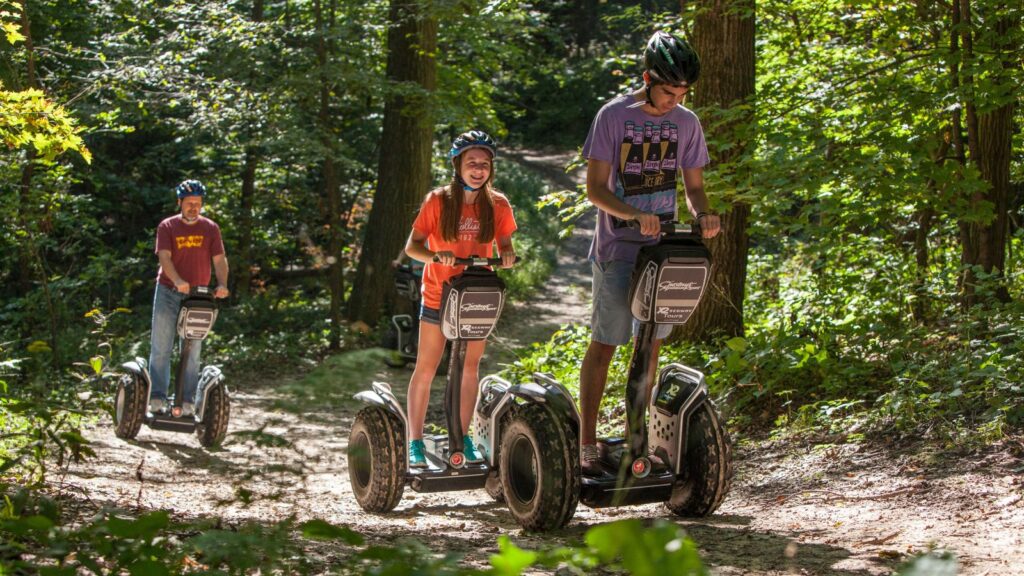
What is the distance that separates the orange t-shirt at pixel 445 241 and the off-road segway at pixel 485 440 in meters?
0.21

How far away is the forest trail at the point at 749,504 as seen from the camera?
11.7 ft

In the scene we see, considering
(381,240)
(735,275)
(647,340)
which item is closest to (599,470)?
(647,340)

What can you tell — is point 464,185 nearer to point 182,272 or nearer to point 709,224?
point 709,224

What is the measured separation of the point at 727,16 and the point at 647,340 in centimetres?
425

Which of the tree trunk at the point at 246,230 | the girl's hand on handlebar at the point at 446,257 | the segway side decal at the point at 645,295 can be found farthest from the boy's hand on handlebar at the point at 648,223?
the tree trunk at the point at 246,230

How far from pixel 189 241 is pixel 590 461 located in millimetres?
4867

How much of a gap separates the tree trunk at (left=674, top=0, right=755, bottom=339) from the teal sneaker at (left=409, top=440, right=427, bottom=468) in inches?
130

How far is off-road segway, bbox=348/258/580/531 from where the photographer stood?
4688 millimetres

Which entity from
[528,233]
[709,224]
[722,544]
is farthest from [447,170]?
[722,544]

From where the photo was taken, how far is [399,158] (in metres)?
14.6

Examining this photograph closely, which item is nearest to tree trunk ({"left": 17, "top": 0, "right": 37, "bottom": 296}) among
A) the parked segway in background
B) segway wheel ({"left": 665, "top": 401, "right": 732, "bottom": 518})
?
the parked segway in background

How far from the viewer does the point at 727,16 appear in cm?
821

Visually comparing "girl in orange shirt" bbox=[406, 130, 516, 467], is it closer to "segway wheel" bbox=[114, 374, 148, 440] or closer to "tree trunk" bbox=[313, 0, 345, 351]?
"segway wheel" bbox=[114, 374, 148, 440]

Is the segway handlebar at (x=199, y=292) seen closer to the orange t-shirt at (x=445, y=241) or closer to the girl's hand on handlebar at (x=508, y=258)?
the orange t-shirt at (x=445, y=241)
